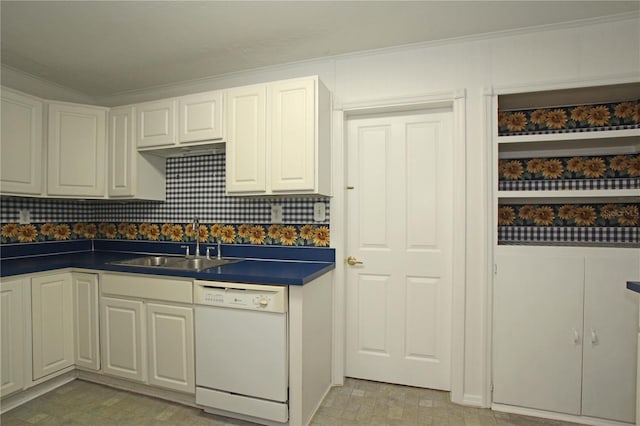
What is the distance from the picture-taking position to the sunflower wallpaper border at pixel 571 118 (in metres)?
2.11

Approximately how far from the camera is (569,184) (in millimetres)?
2188

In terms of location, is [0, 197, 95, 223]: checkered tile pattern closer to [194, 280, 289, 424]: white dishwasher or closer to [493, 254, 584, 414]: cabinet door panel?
[194, 280, 289, 424]: white dishwasher

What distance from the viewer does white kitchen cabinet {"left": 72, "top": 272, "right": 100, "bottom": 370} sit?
239 cm

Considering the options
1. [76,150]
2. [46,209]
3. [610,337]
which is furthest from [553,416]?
[46,209]

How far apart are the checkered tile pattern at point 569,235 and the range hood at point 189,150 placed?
2.14 meters

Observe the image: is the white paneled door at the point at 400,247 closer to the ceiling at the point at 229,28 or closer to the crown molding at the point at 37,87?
the ceiling at the point at 229,28

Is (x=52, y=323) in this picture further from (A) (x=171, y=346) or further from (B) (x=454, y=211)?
(B) (x=454, y=211)

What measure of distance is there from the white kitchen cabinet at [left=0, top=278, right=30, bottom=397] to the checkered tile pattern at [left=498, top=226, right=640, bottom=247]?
3.20 metres

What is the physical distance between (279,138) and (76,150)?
70.6 inches

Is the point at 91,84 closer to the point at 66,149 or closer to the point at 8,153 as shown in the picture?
the point at 66,149

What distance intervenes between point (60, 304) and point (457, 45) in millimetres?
3326

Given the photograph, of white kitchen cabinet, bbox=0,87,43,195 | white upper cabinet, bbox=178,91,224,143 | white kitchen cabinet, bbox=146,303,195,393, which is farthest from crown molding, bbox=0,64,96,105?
white kitchen cabinet, bbox=146,303,195,393

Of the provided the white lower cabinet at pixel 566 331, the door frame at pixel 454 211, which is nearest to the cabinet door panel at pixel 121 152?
the door frame at pixel 454 211

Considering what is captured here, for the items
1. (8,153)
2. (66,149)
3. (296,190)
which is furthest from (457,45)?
(8,153)
